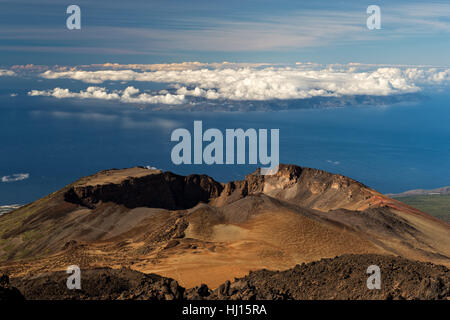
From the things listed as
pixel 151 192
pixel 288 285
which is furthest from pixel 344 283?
pixel 151 192

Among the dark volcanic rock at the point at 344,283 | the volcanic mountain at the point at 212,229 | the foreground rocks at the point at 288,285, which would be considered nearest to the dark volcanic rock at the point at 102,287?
the foreground rocks at the point at 288,285

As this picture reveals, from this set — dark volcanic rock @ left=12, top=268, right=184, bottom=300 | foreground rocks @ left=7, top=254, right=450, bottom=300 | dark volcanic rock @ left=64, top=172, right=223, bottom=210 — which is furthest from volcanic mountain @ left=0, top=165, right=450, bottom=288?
foreground rocks @ left=7, top=254, right=450, bottom=300

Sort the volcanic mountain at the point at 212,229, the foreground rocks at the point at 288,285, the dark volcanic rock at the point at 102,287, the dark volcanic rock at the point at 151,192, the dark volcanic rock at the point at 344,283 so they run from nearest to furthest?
the dark volcanic rock at the point at 344,283 < the foreground rocks at the point at 288,285 < the dark volcanic rock at the point at 102,287 < the volcanic mountain at the point at 212,229 < the dark volcanic rock at the point at 151,192

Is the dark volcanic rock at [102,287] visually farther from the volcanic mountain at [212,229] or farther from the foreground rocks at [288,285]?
the volcanic mountain at [212,229]
